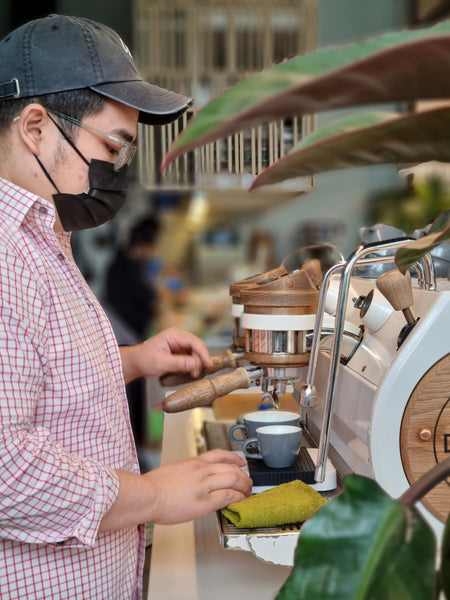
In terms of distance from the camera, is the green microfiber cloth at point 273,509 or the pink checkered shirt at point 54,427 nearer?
the pink checkered shirt at point 54,427

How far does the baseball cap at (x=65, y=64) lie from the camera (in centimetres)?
101

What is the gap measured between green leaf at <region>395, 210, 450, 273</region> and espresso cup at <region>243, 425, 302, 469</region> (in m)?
0.64

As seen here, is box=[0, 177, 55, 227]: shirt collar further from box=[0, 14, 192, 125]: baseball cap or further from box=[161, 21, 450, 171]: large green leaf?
box=[161, 21, 450, 171]: large green leaf

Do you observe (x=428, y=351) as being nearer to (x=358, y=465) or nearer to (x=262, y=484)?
(x=358, y=465)

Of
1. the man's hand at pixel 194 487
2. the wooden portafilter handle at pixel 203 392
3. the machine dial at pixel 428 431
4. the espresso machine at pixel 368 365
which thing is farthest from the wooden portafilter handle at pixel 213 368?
the machine dial at pixel 428 431

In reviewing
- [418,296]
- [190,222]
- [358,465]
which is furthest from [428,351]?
[190,222]

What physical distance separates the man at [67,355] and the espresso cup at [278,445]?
0.14 metres

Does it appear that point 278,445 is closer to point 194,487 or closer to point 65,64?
point 194,487

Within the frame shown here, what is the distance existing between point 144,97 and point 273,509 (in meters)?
0.65

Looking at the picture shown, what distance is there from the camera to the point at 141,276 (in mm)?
4219

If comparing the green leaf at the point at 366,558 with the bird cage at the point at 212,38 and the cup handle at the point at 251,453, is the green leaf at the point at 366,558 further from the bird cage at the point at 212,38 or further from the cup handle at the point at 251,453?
the bird cage at the point at 212,38

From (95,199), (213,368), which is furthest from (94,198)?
(213,368)

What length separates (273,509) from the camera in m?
0.99

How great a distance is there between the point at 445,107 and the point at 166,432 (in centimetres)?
155
